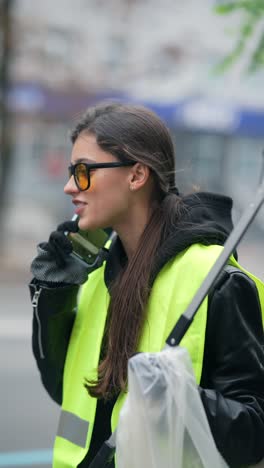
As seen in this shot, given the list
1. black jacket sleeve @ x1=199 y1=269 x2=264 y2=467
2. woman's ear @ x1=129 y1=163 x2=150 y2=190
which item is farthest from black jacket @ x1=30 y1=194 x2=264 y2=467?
woman's ear @ x1=129 y1=163 x2=150 y2=190

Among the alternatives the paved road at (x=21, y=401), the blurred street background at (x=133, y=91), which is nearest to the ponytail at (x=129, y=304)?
the paved road at (x=21, y=401)

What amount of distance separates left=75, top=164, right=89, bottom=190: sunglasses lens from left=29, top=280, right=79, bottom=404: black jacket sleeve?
0.31 meters

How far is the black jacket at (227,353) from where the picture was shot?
1.63 m

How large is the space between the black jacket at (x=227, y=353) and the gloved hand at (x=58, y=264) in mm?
328

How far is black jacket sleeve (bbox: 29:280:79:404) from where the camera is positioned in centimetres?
210

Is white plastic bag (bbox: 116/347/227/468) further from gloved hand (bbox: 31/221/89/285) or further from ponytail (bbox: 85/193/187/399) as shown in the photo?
gloved hand (bbox: 31/221/89/285)

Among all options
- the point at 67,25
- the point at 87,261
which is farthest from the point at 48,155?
the point at 87,261

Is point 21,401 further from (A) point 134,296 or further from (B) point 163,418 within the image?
(B) point 163,418

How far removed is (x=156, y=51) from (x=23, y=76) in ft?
14.1

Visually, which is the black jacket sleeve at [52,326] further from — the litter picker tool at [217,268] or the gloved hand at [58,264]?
the litter picker tool at [217,268]

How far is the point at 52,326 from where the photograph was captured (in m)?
2.15

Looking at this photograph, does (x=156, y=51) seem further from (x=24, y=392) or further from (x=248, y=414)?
(x=248, y=414)

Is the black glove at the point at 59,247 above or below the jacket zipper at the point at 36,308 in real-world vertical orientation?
above

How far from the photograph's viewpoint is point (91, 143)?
6.41 feet
